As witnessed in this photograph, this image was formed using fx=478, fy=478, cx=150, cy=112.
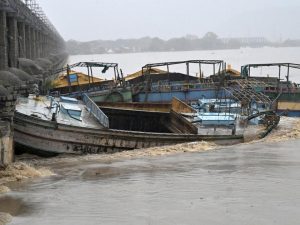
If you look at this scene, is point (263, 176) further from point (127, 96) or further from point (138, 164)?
point (127, 96)

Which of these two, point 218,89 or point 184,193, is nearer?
point 184,193

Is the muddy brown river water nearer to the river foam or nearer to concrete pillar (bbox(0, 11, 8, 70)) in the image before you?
the river foam

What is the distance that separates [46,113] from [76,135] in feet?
6.82

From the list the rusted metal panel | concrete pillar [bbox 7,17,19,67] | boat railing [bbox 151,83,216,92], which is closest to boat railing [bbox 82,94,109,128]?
the rusted metal panel

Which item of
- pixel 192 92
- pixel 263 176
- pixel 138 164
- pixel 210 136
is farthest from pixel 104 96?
pixel 263 176

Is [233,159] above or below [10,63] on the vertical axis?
below

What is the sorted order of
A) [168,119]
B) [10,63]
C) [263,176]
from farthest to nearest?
[10,63], [168,119], [263,176]

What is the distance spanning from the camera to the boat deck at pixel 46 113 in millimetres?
17859

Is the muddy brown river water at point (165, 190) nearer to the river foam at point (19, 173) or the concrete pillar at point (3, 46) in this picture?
the river foam at point (19, 173)

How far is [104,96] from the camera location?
26547 mm

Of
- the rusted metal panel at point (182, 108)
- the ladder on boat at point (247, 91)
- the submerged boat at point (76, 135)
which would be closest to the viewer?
the submerged boat at point (76, 135)

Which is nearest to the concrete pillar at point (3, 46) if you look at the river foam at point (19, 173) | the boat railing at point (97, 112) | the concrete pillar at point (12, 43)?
the concrete pillar at point (12, 43)

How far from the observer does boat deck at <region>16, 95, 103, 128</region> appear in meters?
17.9

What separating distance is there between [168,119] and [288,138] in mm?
5118
